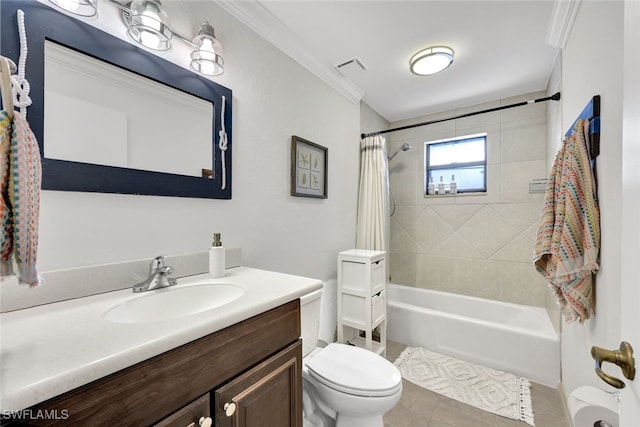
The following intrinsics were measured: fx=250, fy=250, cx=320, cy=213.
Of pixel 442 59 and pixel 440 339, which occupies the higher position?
pixel 442 59

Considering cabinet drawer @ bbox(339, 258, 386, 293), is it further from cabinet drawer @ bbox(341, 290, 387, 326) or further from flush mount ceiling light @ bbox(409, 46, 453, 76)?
flush mount ceiling light @ bbox(409, 46, 453, 76)

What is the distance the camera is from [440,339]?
88.4 inches

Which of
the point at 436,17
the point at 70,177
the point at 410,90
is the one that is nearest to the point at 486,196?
the point at 410,90

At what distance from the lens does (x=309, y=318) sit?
1.09m

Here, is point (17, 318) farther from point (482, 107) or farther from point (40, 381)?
point (482, 107)

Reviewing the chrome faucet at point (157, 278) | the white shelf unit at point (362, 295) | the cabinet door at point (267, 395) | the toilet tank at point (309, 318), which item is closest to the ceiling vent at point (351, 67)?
the white shelf unit at point (362, 295)

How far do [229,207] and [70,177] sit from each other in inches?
25.0

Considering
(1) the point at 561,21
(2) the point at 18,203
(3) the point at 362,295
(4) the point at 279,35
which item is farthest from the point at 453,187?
(2) the point at 18,203

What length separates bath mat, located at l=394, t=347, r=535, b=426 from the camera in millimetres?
1630

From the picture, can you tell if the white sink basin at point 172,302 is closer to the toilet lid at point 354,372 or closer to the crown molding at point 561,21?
the toilet lid at point 354,372

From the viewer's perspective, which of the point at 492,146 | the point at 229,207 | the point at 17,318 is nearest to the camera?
the point at 17,318

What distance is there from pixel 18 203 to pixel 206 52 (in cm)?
101

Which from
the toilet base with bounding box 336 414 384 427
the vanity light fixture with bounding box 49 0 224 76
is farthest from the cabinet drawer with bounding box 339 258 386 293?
the vanity light fixture with bounding box 49 0 224 76

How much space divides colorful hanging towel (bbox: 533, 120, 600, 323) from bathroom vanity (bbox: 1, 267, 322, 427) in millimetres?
1212
